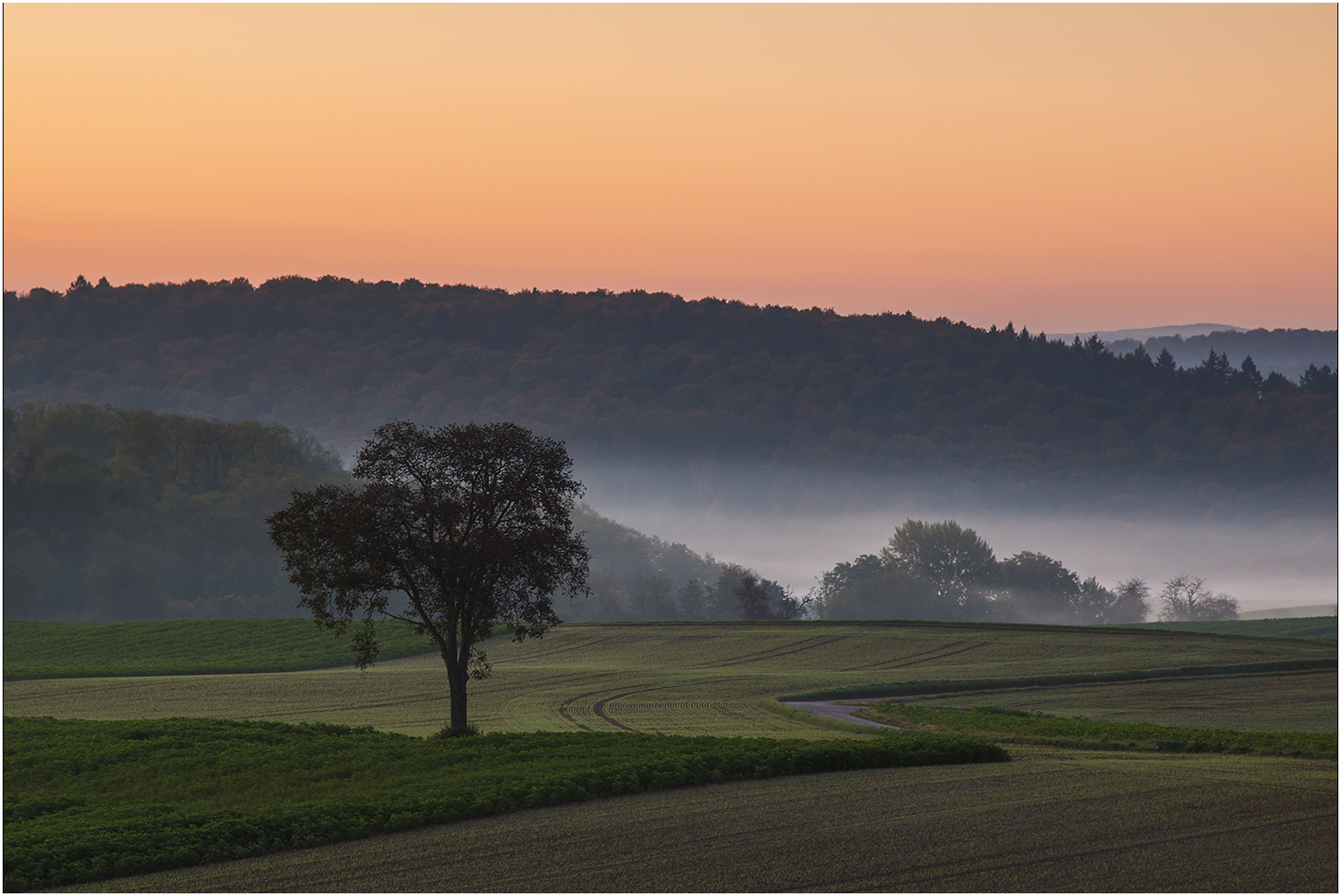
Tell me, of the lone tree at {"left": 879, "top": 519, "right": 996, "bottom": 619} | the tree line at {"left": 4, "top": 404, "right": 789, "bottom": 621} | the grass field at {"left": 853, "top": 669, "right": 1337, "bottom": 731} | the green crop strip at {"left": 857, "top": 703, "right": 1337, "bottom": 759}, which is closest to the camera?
the green crop strip at {"left": 857, "top": 703, "right": 1337, "bottom": 759}

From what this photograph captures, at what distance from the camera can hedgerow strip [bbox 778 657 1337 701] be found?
45.6 metres

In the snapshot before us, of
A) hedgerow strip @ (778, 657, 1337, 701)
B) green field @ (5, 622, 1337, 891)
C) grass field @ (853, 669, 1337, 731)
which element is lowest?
grass field @ (853, 669, 1337, 731)

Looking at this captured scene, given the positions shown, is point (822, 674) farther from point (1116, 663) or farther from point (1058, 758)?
point (1058, 758)

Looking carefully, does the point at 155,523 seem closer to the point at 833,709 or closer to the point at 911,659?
the point at 911,659

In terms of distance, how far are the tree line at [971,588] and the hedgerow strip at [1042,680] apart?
319 feet

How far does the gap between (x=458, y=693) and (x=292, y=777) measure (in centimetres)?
829

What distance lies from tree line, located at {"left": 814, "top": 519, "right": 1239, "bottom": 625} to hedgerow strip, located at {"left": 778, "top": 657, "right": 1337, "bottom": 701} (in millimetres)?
97154

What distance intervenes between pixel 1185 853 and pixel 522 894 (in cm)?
887

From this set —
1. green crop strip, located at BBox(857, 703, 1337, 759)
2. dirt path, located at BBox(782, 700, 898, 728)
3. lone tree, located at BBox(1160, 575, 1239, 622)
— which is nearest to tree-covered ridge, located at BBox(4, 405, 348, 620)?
dirt path, located at BBox(782, 700, 898, 728)

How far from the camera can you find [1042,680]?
160 ft

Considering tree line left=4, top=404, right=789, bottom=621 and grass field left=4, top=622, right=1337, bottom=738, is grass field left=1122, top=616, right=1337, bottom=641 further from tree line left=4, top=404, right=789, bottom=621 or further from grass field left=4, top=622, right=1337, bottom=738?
tree line left=4, top=404, right=789, bottom=621

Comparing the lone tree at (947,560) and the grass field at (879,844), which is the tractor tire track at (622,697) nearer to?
the grass field at (879,844)

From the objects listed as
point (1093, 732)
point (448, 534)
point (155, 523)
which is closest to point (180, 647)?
point (448, 534)

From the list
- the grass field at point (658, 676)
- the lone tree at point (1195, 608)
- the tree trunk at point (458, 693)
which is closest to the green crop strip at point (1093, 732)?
the grass field at point (658, 676)
